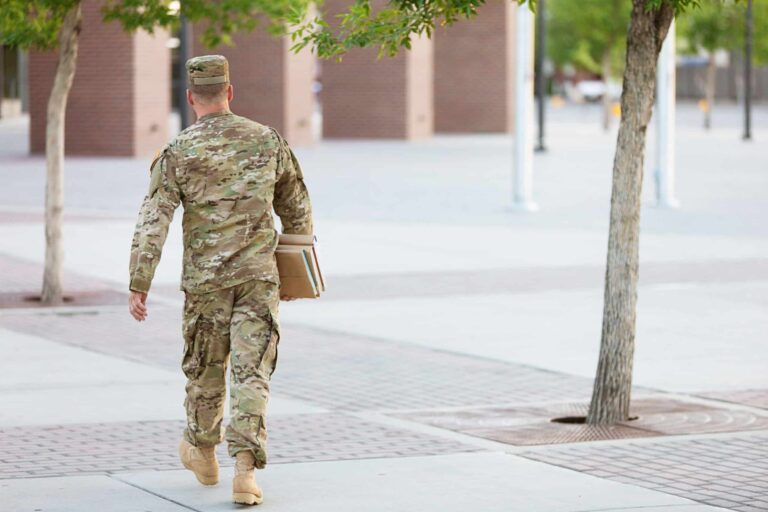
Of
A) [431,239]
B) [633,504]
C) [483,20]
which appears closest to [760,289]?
[431,239]

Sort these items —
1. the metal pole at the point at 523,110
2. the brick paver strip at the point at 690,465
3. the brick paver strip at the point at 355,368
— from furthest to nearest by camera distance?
1. the metal pole at the point at 523,110
2. the brick paver strip at the point at 355,368
3. the brick paver strip at the point at 690,465

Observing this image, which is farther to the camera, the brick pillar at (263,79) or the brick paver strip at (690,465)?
the brick pillar at (263,79)

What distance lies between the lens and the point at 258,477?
729 centimetres

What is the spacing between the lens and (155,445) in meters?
8.06

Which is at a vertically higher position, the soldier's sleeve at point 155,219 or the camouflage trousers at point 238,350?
the soldier's sleeve at point 155,219

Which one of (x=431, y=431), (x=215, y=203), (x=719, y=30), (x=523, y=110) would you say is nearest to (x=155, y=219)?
(x=215, y=203)

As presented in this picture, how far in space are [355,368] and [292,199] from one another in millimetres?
3977

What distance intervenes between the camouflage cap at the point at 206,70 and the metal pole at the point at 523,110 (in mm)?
15738

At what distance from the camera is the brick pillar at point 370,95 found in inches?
1785

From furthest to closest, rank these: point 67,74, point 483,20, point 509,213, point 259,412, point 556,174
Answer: point 483,20
point 556,174
point 509,213
point 67,74
point 259,412

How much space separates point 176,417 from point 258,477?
165 centimetres

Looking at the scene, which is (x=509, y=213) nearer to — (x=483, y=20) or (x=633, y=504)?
(x=633, y=504)

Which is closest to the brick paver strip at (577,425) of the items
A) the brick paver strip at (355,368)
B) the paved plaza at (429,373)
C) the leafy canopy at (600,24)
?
the paved plaza at (429,373)

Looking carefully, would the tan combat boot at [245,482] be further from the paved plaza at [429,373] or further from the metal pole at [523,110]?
the metal pole at [523,110]
